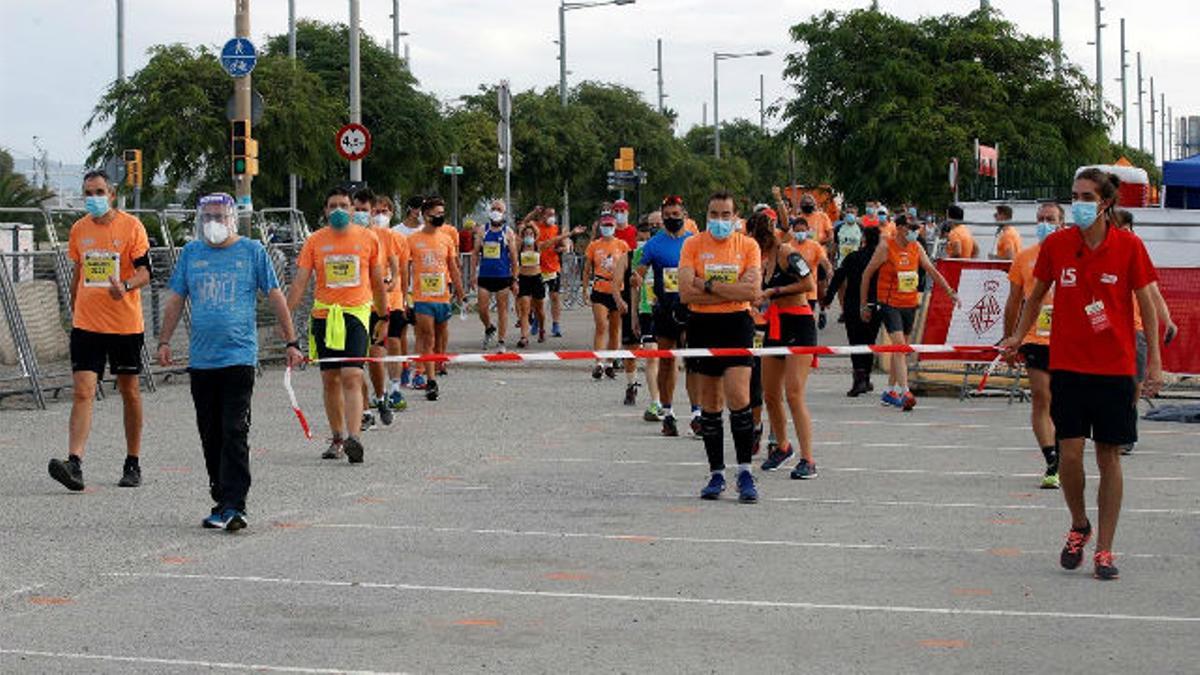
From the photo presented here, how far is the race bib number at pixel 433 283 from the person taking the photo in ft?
64.5

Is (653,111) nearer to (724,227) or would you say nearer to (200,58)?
(200,58)

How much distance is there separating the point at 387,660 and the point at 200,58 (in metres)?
34.9

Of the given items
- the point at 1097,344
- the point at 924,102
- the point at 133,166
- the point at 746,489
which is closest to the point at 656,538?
the point at 746,489

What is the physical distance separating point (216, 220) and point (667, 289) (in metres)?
4.91

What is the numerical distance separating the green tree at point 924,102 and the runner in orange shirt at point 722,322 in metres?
30.6

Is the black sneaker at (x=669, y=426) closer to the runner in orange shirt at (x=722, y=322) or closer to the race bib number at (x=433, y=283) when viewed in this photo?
the runner in orange shirt at (x=722, y=322)

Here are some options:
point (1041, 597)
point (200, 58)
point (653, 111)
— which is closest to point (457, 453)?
point (1041, 597)

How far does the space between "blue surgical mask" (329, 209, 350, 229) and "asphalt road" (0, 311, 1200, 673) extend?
1.61 meters

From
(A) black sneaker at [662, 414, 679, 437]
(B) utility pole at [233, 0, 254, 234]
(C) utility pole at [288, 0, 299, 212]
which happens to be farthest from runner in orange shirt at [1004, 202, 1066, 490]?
(C) utility pole at [288, 0, 299, 212]

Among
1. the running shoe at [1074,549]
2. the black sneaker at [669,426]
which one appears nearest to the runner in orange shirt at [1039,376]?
the running shoe at [1074,549]

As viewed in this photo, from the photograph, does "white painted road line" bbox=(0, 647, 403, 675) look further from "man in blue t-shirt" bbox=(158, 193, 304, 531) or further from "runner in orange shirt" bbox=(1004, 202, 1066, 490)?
"runner in orange shirt" bbox=(1004, 202, 1066, 490)

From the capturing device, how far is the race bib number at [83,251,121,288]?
42.7 feet

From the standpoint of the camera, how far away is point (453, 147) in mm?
48656

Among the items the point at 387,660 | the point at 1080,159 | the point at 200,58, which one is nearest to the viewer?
the point at 387,660
